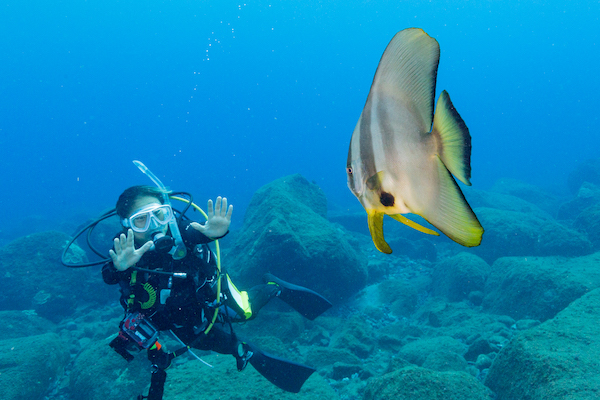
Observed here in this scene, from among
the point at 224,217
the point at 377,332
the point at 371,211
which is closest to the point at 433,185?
the point at 371,211

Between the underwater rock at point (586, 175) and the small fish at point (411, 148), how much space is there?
84.4ft

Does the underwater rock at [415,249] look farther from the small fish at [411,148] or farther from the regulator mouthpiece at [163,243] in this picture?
the small fish at [411,148]

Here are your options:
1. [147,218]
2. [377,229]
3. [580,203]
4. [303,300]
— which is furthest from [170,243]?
[580,203]

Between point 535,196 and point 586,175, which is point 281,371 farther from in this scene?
point 586,175

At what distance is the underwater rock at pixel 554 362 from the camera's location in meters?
2.68

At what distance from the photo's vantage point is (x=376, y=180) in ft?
2.91

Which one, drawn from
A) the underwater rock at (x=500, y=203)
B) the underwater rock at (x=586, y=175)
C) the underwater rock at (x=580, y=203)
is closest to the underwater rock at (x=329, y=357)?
the underwater rock at (x=500, y=203)

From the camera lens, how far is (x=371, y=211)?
92 centimetres

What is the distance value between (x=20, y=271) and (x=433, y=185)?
41.1 ft

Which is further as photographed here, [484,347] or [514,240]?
[514,240]

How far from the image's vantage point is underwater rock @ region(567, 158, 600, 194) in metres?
19.2

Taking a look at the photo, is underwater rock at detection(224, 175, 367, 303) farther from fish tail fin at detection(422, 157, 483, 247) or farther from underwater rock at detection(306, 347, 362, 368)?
fish tail fin at detection(422, 157, 483, 247)

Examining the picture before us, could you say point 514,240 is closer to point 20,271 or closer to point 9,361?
point 9,361

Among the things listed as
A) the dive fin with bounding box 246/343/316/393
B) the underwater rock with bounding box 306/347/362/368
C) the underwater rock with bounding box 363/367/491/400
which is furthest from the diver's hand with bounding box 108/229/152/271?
the underwater rock with bounding box 306/347/362/368
